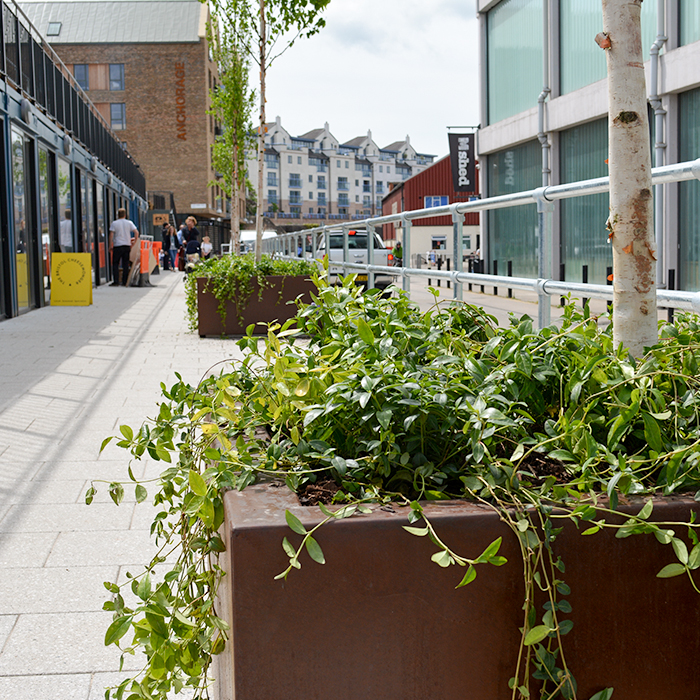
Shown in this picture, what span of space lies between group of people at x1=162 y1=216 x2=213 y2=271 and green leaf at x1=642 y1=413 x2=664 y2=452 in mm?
14002

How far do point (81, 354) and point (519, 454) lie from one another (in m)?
8.12

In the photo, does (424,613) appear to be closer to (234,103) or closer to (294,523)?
(294,523)

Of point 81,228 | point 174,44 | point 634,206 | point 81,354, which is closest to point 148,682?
point 634,206

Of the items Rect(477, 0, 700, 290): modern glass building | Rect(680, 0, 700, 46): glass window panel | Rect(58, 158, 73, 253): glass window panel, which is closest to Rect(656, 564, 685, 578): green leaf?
Rect(477, 0, 700, 290): modern glass building

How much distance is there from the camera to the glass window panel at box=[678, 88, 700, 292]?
14.8 meters

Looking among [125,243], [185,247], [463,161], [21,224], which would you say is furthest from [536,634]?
[463,161]

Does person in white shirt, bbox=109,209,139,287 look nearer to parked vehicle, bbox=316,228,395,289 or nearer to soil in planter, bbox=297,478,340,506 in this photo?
parked vehicle, bbox=316,228,395,289

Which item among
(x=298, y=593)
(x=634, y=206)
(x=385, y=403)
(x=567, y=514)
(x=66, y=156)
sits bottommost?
(x=298, y=593)

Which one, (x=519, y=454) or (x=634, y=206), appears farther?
(x=634, y=206)

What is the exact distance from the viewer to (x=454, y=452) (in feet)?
6.07

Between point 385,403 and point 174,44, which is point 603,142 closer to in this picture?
point 385,403

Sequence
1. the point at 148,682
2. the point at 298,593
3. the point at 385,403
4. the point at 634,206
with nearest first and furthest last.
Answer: the point at 298,593 → the point at 148,682 → the point at 385,403 → the point at 634,206

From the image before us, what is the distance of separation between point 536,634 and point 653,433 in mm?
484

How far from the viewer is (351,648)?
1.59 m
